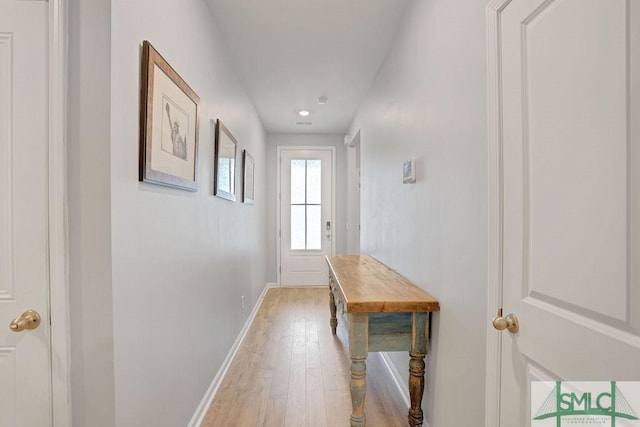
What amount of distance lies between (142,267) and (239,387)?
1.43m

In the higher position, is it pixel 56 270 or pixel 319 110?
pixel 319 110

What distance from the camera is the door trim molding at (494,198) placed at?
3.39 ft

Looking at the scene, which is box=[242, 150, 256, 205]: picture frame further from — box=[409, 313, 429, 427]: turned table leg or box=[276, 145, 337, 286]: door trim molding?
box=[409, 313, 429, 427]: turned table leg

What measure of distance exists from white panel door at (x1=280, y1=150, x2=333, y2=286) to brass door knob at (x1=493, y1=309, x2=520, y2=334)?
4.26 meters

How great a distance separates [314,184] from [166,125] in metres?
3.88

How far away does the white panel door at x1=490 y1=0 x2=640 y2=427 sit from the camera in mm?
645

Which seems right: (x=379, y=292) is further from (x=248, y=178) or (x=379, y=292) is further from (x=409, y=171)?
(x=248, y=178)

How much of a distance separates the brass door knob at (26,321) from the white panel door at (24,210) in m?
0.01

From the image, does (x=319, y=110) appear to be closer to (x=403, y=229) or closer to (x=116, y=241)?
(x=403, y=229)

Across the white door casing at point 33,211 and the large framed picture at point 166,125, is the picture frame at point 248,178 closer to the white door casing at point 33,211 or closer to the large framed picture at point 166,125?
the large framed picture at point 166,125

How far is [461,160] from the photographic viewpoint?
4.32 ft

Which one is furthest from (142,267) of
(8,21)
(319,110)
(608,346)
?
(319,110)

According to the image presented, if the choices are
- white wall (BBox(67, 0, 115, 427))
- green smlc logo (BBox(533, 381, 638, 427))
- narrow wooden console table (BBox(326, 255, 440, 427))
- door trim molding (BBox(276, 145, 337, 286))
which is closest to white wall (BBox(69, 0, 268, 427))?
white wall (BBox(67, 0, 115, 427))

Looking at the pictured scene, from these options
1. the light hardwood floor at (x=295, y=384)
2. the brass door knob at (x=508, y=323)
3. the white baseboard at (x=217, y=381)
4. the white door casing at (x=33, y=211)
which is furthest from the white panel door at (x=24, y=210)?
the brass door knob at (x=508, y=323)
